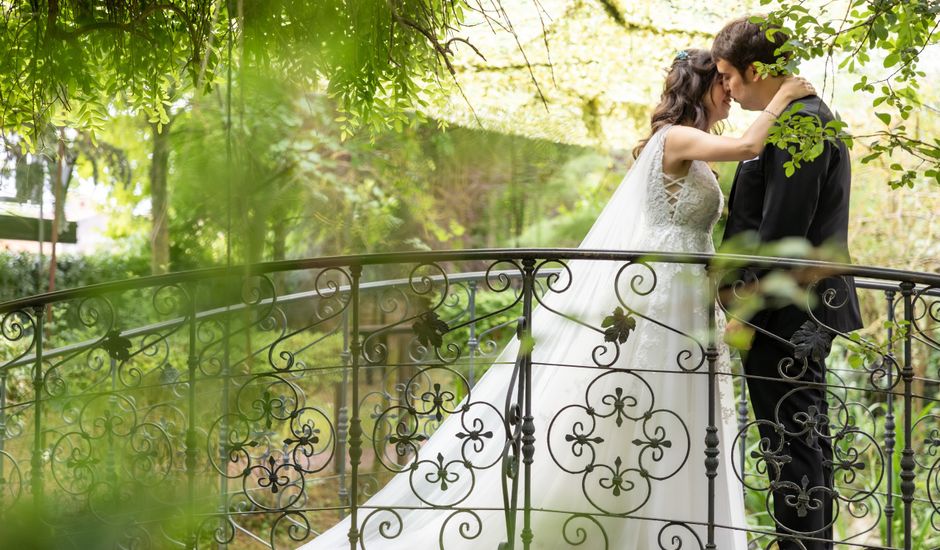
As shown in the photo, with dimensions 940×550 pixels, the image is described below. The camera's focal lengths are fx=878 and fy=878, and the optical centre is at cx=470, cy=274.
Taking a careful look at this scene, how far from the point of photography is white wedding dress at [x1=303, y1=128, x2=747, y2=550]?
257 centimetres

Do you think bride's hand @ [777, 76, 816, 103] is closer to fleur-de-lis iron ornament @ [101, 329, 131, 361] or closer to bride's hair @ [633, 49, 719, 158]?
bride's hair @ [633, 49, 719, 158]

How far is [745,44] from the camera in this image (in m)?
2.44

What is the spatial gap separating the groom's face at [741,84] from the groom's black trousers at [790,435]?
0.61 m

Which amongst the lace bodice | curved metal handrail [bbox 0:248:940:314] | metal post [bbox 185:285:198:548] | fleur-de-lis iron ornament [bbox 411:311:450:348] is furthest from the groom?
metal post [bbox 185:285:198:548]

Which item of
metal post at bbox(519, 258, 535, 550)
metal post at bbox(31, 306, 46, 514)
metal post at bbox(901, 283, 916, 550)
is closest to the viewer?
metal post at bbox(31, 306, 46, 514)

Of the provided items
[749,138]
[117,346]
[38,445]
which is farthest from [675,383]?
[38,445]

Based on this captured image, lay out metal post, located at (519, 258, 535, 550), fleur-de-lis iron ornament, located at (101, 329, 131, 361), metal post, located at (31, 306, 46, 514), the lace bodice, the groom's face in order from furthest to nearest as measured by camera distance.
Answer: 1. the lace bodice
2. the groom's face
3. metal post, located at (519, 258, 535, 550)
4. fleur-de-lis iron ornament, located at (101, 329, 131, 361)
5. metal post, located at (31, 306, 46, 514)

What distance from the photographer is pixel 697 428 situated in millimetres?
2650

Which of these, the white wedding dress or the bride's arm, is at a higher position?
the bride's arm

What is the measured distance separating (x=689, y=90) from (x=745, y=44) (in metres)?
0.32

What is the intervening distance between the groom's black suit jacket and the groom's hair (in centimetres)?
18

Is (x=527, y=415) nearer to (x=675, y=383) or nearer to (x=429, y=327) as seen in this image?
(x=429, y=327)

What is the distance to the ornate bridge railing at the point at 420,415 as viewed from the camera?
67 centimetres

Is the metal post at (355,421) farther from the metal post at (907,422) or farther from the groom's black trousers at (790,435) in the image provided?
the metal post at (907,422)
